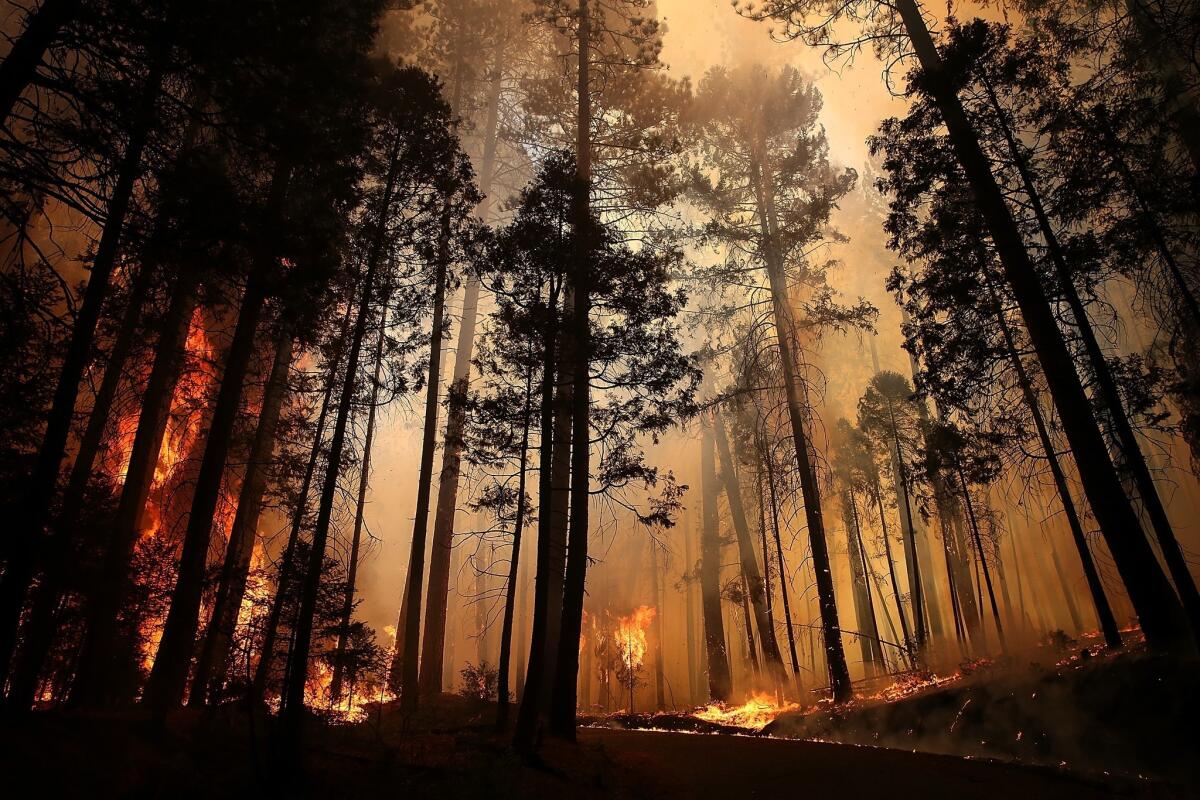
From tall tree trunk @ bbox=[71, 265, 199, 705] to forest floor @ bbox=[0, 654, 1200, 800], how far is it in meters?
1.74

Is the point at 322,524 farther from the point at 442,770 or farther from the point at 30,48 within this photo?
the point at 30,48

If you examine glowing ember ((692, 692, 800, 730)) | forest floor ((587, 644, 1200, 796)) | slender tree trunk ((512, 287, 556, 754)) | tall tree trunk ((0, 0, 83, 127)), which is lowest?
glowing ember ((692, 692, 800, 730))

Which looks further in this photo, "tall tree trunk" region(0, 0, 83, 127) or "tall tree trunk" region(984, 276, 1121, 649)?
"tall tree trunk" region(984, 276, 1121, 649)

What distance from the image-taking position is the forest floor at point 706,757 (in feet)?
18.6

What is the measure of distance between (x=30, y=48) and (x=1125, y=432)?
1335 cm

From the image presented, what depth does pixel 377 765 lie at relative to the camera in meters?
6.93

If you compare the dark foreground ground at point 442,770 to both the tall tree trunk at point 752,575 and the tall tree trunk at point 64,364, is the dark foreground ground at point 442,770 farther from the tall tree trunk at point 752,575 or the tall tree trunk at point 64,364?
the tall tree trunk at point 752,575

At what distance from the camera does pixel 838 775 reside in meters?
7.07

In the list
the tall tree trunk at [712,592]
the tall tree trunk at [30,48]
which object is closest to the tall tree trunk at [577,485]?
the tall tree trunk at [30,48]

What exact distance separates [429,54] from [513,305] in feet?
53.6

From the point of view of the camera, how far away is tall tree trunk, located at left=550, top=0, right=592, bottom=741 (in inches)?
379

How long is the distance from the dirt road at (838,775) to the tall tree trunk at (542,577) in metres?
1.53

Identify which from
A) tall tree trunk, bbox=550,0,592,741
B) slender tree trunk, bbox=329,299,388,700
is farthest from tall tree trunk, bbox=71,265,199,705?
tall tree trunk, bbox=550,0,592,741

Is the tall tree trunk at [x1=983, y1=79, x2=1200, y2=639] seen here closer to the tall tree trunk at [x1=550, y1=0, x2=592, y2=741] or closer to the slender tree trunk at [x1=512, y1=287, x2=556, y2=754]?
the tall tree trunk at [x1=550, y1=0, x2=592, y2=741]
